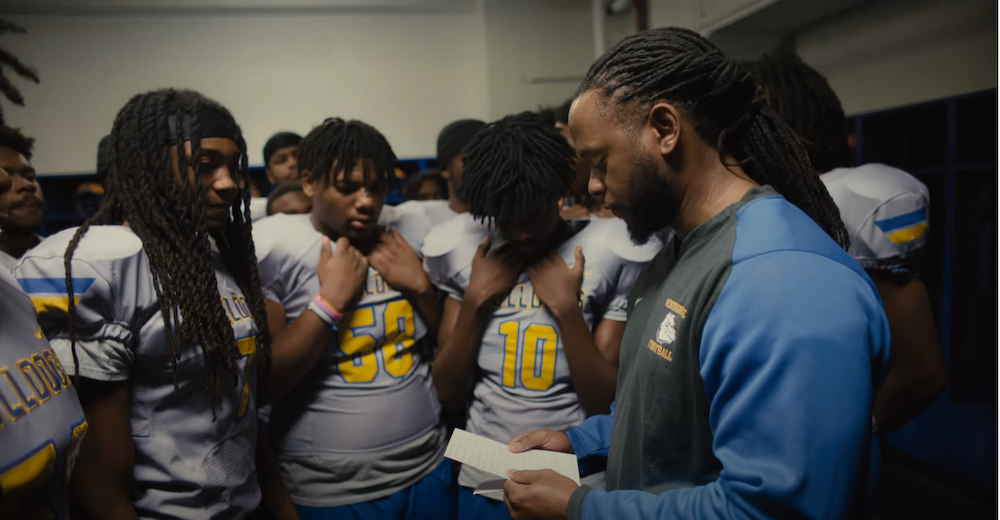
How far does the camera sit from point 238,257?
4.83ft

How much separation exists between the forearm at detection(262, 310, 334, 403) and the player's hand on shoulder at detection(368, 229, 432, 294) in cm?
26

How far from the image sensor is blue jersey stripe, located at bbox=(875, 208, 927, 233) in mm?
1540

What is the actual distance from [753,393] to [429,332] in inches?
50.0

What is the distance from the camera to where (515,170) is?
155 centimetres

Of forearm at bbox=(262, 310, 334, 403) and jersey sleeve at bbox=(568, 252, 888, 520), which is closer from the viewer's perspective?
jersey sleeve at bbox=(568, 252, 888, 520)

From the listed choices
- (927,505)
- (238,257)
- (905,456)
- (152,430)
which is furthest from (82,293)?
(905,456)

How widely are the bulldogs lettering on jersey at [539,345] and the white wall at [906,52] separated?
2.79 m

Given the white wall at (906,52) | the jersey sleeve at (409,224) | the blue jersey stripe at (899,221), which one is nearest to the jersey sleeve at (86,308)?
the jersey sleeve at (409,224)

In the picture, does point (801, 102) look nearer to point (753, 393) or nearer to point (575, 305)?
point (575, 305)

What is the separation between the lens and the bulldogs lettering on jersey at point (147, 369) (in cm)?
102

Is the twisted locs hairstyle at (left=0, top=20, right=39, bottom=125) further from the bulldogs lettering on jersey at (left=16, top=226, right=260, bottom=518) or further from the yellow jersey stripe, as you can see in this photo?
the yellow jersey stripe

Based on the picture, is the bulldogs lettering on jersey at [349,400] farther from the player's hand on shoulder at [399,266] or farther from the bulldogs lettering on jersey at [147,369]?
the bulldogs lettering on jersey at [147,369]

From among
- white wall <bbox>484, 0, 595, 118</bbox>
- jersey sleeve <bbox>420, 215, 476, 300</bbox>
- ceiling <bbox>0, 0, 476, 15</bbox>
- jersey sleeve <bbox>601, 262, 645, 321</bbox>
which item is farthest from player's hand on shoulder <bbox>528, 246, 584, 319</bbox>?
ceiling <bbox>0, 0, 476, 15</bbox>

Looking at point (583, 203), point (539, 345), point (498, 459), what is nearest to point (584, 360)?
point (539, 345)
